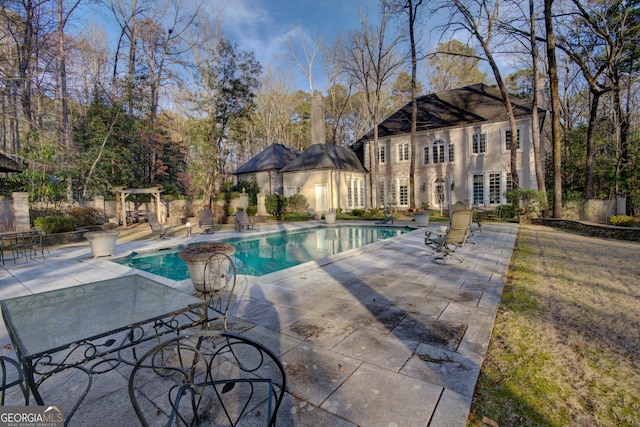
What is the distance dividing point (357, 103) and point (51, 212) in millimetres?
29237

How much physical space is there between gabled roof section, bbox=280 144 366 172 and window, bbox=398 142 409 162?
3.17 metres

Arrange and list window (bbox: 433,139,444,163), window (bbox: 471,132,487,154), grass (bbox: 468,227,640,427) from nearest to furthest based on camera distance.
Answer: grass (bbox: 468,227,640,427)
window (bbox: 471,132,487,154)
window (bbox: 433,139,444,163)

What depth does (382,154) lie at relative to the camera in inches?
966

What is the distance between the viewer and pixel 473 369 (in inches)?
96.5

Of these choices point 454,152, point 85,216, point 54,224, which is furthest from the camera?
point 454,152

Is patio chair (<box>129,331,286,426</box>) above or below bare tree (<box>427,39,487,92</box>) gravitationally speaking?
below

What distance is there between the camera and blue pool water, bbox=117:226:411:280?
773cm

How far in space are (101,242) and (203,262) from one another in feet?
17.5

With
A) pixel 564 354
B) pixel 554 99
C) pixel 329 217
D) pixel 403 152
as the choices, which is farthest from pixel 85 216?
pixel 554 99

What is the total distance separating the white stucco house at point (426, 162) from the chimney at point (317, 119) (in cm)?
8

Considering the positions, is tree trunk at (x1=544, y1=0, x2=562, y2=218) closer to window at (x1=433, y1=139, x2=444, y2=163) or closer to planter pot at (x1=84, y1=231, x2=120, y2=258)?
window at (x1=433, y1=139, x2=444, y2=163)

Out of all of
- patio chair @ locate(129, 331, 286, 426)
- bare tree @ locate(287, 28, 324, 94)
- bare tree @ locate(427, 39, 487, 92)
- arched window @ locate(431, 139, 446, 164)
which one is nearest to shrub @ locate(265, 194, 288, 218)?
arched window @ locate(431, 139, 446, 164)

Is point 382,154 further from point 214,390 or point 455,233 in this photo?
point 214,390

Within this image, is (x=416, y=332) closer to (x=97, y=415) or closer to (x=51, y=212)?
(x=97, y=415)
